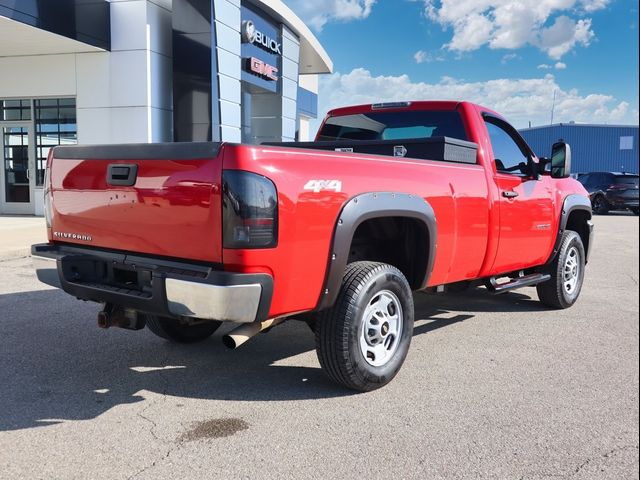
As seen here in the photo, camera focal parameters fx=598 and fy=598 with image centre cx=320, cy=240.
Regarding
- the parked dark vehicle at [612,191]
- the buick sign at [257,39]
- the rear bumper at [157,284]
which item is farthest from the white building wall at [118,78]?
the parked dark vehicle at [612,191]

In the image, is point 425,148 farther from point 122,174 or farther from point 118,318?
point 118,318

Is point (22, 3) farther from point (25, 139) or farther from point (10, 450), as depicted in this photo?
point (10, 450)

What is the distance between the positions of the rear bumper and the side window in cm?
307

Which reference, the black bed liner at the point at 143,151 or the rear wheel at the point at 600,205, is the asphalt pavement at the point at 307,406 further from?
the rear wheel at the point at 600,205

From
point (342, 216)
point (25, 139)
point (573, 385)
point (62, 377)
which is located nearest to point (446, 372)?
point (573, 385)

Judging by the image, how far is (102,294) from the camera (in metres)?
3.56

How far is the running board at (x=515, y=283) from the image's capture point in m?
5.20

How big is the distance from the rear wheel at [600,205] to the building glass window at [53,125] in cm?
1859

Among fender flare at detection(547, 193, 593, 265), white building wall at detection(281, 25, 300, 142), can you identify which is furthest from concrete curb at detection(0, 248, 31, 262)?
white building wall at detection(281, 25, 300, 142)

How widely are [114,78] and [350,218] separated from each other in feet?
42.2

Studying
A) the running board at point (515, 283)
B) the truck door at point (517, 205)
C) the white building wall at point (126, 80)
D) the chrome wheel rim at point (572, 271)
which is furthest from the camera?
the white building wall at point (126, 80)

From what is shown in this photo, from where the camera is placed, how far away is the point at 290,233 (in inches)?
125

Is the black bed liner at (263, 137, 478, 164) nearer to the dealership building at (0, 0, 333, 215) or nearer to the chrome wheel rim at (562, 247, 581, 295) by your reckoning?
the chrome wheel rim at (562, 247, 581, 295)

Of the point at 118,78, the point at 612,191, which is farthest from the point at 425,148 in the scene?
the point at 612,191
